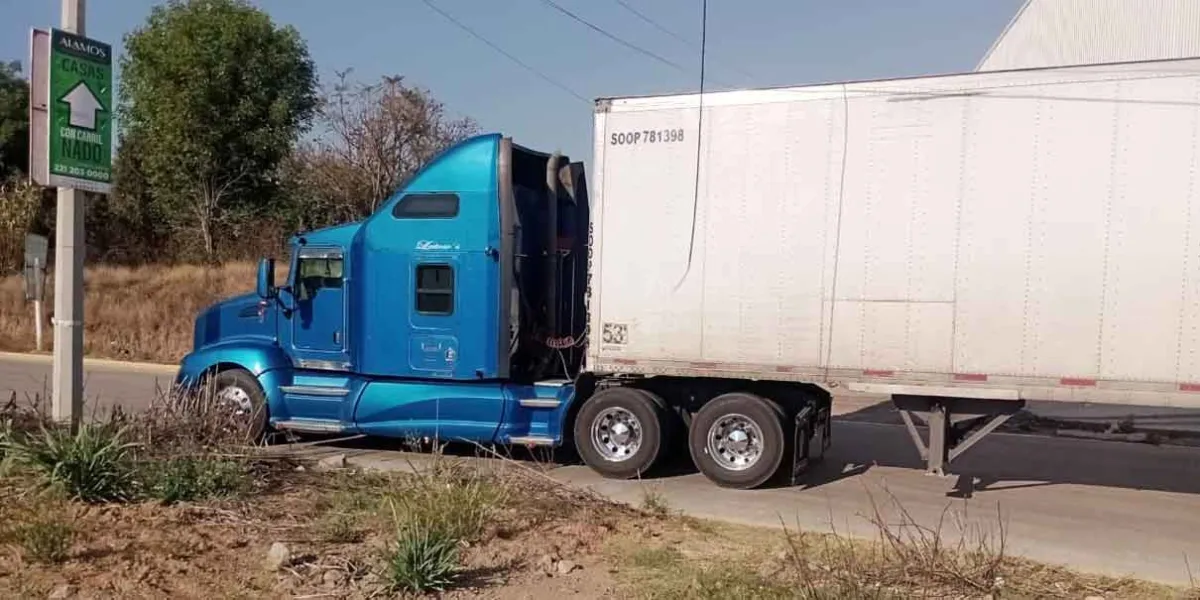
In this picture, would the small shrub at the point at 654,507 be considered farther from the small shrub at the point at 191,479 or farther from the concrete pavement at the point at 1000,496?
the small shrub at the point at 191,479

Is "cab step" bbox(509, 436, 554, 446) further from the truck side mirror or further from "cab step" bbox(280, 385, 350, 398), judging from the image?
the truck side mirror

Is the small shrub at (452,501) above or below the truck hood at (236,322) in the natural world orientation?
below

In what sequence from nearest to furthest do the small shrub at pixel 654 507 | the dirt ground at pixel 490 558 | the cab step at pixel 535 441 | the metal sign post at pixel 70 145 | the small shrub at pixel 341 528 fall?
the dirt ground at pixel 490 558, the small shrub at pixel 341 528, the small shrub at pixel 654 507, the metal sign post at pixel 70 145, the cab step at pixel 535 441

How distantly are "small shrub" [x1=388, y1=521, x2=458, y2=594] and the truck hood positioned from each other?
21.5ft

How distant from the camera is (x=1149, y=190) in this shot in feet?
27.0

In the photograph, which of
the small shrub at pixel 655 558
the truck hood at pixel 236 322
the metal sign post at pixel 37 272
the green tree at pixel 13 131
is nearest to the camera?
the small shrub at pixel 655 558

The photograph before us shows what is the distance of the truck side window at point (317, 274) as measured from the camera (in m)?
11.3

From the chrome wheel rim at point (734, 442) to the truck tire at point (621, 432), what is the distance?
1.59ft

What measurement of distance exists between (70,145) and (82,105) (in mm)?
341

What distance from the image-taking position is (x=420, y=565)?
18.2ft

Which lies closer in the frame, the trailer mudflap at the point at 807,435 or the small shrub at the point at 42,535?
the small shrub at the point at 42,535

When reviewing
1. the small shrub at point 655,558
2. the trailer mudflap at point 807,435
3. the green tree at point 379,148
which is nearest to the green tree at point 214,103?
the green tree at point 379,148

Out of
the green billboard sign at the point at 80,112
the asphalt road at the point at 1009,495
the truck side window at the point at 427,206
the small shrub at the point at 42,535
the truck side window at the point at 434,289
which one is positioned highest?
the green billboard sign at the point at 80,112

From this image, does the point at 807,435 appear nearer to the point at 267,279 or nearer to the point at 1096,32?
the point at 267,279
